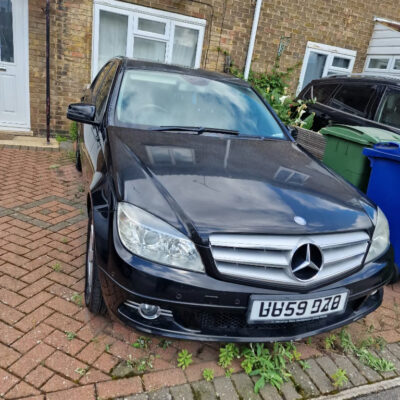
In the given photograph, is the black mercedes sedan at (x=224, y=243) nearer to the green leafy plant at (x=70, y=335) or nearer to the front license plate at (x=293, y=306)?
the front license plate at (x=293, y=306)

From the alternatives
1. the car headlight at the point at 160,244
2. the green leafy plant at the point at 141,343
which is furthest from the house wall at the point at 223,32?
the car headlight at the point at 160,244

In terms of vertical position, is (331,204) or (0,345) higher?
(331,204)

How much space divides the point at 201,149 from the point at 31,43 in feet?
18.0

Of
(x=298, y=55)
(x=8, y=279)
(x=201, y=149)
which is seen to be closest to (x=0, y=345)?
(x=8, y=279)

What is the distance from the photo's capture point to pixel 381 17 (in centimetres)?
919

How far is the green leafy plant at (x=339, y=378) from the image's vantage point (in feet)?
6.96

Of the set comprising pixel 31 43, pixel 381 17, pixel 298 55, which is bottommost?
pixel 31 43

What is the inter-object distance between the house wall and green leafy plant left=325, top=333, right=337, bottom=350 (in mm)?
6152

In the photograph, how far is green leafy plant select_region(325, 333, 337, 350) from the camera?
241 cm

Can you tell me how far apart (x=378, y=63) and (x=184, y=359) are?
9652 millimetres

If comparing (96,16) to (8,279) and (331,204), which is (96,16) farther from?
(331,204)

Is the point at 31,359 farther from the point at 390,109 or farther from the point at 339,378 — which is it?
the point at 390,109

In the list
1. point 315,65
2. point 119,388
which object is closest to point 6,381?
point 119,388

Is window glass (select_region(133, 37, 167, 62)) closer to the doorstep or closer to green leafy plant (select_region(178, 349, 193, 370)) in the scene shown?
the doorstep
